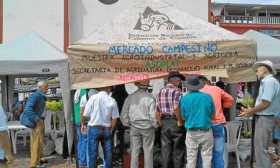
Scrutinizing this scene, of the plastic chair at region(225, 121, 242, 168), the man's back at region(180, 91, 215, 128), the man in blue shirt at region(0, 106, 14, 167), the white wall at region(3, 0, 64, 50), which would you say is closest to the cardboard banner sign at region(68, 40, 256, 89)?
the man's back at region(180, 91, 215, 128)

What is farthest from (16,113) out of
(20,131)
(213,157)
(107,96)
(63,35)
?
(213,157)

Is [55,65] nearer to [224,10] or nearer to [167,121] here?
[167,121]

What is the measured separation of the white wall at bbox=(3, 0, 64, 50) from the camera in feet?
53.3

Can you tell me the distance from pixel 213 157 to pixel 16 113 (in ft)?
27.0

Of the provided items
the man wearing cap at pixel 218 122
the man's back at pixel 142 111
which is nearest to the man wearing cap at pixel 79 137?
the man's back at pixel 142 111

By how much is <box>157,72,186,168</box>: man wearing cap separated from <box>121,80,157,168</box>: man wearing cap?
0.61ft

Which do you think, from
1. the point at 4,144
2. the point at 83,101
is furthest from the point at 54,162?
the point at 4,144

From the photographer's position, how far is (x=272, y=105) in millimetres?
8195

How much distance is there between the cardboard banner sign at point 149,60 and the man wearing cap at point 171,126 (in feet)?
1.05

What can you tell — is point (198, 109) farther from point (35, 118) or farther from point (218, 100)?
point (35, 118)

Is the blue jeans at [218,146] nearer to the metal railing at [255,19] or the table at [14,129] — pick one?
the table at [14,129]

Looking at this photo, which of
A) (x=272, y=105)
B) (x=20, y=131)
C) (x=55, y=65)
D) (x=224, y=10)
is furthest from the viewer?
(x=224, y=10)

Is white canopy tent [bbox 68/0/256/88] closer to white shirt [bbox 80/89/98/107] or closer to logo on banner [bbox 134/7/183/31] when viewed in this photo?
logo on banner [bbox 134/7/183/31]

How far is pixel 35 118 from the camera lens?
10703 millimetres
